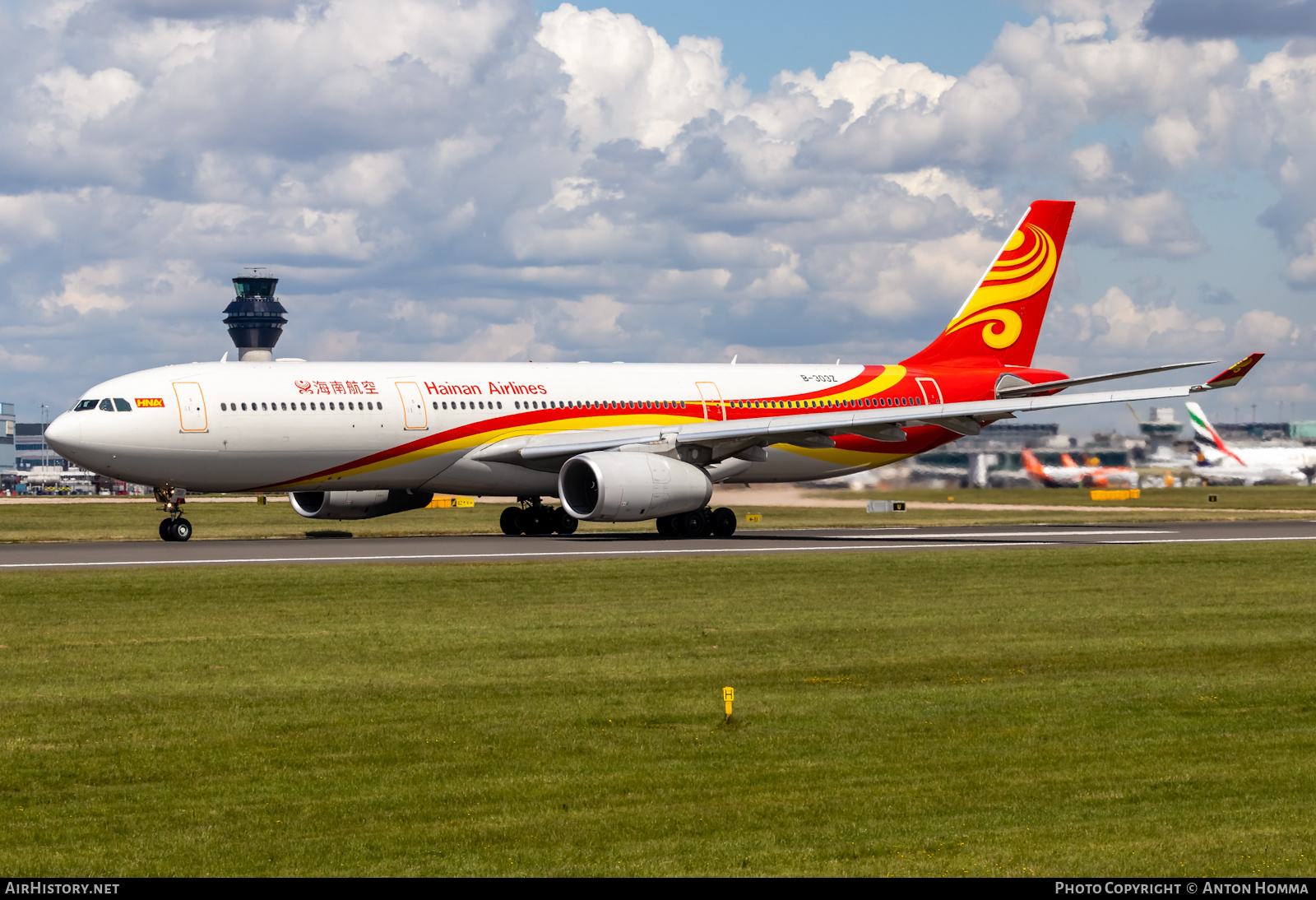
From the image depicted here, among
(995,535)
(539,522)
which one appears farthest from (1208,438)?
(539,522)

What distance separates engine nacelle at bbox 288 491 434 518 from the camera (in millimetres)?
39156

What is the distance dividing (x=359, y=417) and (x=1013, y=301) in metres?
20.7

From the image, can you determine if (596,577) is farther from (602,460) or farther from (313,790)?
(313,790)

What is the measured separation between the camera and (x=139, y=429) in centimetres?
3353

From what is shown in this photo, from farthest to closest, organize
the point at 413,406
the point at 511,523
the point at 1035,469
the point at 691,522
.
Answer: the point at 1035,469, the point at 511,523, the point at 691,522, the point at 413,406

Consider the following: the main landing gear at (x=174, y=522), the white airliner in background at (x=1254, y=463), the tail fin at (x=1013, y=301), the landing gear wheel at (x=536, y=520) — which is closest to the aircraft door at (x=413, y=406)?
the landing gear wheel at (x=536, y=520)

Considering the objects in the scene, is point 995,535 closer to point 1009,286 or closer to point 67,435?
point 1009,286

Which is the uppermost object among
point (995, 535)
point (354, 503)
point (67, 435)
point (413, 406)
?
point (413, 406)

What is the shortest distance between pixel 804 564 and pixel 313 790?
1857 cm

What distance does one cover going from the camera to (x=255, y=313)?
195750 millimetres

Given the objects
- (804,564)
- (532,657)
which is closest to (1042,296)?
(804,564)

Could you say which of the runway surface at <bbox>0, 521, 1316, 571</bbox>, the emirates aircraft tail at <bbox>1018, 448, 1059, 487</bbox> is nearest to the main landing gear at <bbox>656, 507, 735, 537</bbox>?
the runway surface at <bbox>0, 521, 1316, 571</bbox>

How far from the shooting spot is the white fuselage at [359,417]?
1331 inches

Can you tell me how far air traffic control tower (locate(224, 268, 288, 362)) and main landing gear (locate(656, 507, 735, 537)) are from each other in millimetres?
166165
